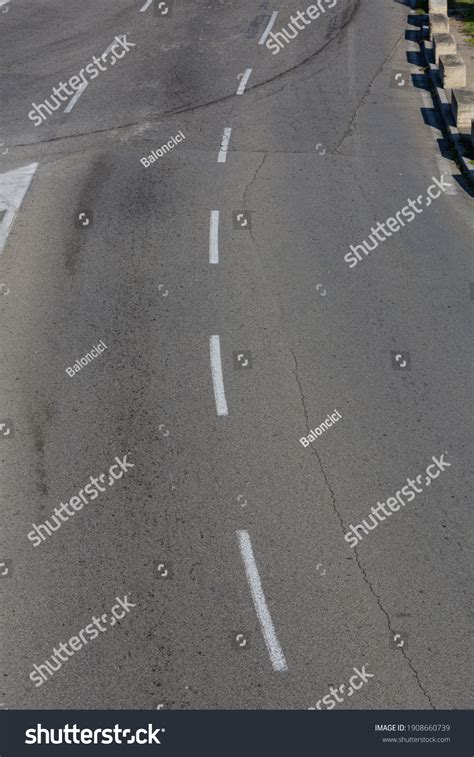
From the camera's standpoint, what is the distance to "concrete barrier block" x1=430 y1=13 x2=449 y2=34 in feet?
80.8

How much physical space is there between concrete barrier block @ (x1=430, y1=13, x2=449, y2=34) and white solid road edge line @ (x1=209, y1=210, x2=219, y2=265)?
34.3 ft

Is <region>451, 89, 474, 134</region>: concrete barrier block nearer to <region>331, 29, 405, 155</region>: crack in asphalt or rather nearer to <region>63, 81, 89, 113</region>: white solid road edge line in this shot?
<region>331, 29, 405, 155</region>: crack in asphalt

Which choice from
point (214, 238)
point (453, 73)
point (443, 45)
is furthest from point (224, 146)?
point (443, 45)

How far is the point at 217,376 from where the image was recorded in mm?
12789

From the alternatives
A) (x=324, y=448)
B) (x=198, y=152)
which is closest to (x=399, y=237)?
(x=198, y=152)

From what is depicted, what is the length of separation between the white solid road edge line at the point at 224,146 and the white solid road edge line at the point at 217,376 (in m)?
6.27

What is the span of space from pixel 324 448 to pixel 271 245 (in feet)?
16.9

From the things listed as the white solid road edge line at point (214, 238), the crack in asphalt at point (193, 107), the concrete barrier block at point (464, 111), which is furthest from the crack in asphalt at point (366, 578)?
the concrete barrier block at point (464, 111)

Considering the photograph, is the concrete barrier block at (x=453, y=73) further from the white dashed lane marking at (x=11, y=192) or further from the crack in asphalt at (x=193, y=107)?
Result: the white dashed lane marking at (x=11, y=192)

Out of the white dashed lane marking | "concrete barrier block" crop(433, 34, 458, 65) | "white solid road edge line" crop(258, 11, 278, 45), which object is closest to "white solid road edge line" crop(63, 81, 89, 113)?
the white dashed lane marking

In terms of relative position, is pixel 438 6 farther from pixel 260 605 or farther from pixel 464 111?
pixel 260 605

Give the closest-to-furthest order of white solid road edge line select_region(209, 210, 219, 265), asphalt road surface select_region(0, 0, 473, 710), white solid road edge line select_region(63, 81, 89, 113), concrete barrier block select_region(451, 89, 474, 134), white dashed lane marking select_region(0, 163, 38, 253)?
asphalt road surface select_region(0, 0, 473, 710)
white solid road edge line select_region(209, 210, 219, 265)
white dashed lane marking select_region(0, 163, 38, 253)
concrete barrier block select_region(451, 89, 474, 134)
white solid road edge line select_region(63, 81, 89, 113)

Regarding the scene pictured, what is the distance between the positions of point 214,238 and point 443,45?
1013 cm

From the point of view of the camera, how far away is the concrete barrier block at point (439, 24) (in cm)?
2462
